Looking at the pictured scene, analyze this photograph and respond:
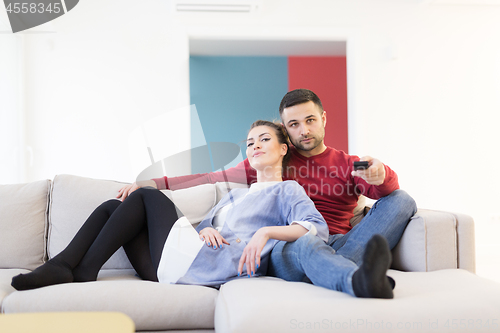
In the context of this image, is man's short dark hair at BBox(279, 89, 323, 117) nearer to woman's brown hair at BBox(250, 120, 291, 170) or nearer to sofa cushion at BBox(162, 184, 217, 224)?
woman's brown hair at BBox(250, 120, 291, 170)

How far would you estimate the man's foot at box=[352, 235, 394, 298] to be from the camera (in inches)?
37.2

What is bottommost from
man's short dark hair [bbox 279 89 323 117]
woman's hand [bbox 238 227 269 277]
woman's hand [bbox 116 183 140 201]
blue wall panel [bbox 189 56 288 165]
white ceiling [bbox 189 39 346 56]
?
woman's hand [bbox 238 227 269 277]

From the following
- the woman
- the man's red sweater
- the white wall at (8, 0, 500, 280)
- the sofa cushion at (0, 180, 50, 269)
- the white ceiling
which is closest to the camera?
the woman

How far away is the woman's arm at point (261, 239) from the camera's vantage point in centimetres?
131

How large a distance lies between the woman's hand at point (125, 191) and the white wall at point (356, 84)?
1.89 metres

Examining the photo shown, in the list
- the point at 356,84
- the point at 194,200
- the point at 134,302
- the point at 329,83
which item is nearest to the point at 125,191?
the point at 194,200

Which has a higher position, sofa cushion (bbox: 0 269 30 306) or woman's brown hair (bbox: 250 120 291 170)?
woman's brown hair (bbox: 250 120 291 170)

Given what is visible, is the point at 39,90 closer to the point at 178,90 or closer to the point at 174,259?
the point at 178,90

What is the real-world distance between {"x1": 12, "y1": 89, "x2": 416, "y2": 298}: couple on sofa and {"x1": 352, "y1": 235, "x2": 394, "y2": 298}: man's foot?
0.16 feet

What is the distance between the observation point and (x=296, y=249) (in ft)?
4.27

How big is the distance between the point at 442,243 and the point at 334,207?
0.48 m

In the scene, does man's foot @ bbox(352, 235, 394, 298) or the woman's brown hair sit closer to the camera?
man's foot @ bbox(352, 235, 394, 298)

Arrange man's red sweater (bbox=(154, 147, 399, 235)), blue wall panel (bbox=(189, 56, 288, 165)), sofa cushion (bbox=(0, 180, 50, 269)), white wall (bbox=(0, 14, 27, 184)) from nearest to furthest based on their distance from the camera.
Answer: sofa cushion (bbox=(0, 180, 50, 269)) < man's red sweater (bbox=(154, 147, 399, 235)) < white wall (bbox=(0, 14, 27, 184)) < blue wall panel (bbox=(189, 56, 288, 165))

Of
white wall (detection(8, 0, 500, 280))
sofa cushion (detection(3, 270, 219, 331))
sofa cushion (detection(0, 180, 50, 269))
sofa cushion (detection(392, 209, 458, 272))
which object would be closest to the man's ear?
sofa cushion (detection(392, 209, 458, 272))
